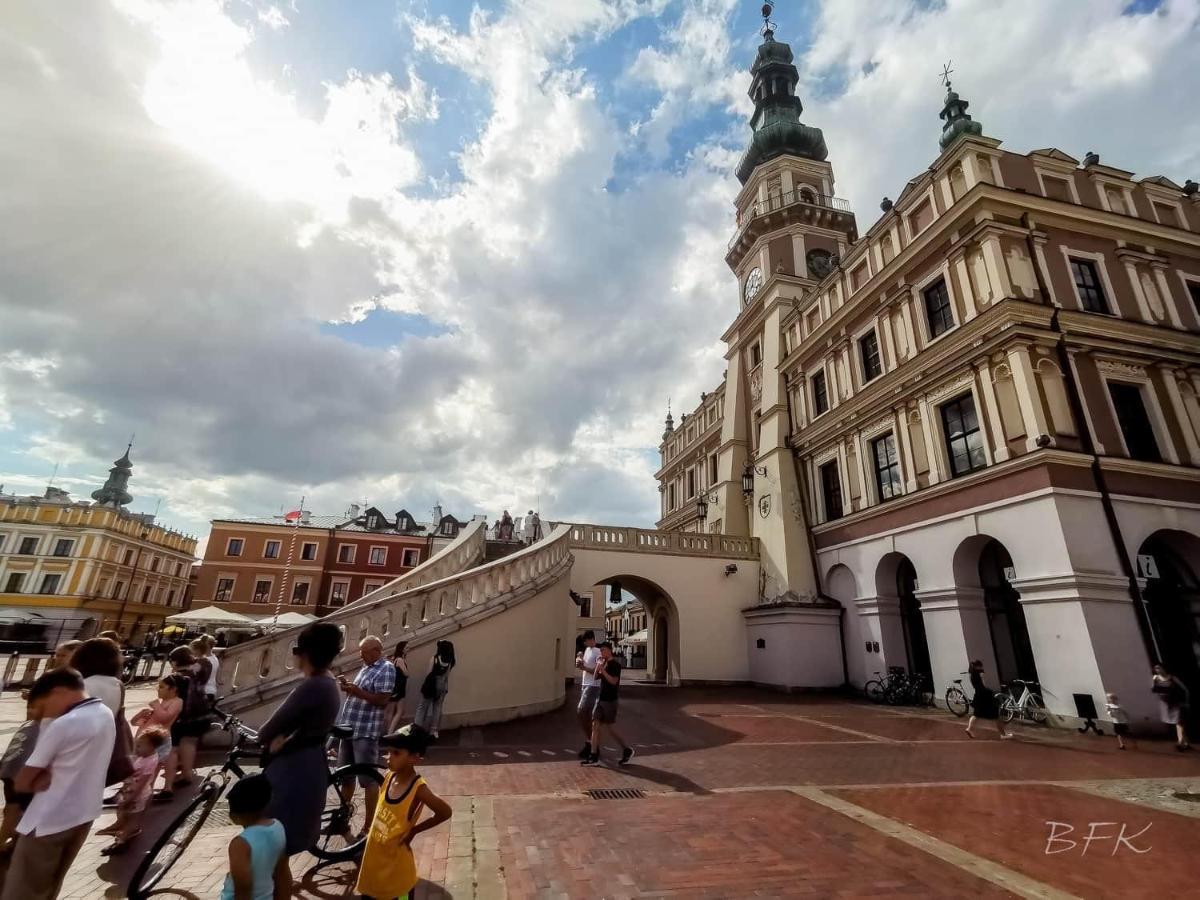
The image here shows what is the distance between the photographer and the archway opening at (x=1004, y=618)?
14.3m

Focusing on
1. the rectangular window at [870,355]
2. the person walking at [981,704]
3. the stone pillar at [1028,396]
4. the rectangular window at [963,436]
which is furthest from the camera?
the rectangular window at [870,355]

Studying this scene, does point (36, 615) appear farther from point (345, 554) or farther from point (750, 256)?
point (750, 256)

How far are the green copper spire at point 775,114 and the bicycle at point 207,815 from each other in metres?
33.4

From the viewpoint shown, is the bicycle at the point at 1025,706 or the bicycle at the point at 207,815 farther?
the bicycle at the point at 1025,706

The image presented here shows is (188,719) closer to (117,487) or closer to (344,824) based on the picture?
(344,824)

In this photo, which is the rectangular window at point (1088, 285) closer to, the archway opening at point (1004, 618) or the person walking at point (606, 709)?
the archway opening at point (1004, 618)

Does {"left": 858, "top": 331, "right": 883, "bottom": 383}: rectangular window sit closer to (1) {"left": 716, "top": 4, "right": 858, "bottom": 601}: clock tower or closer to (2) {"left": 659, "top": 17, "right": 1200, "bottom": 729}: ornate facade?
(2) {"left": 659, "top": 17, "right": 1200, "bottom": 729}: ornate facade

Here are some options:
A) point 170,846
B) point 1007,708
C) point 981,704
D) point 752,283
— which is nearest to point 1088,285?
point 1007,708

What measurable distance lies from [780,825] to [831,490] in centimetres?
1741

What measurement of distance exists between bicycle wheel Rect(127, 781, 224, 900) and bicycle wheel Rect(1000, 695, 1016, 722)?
14850mm

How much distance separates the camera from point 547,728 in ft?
35.1

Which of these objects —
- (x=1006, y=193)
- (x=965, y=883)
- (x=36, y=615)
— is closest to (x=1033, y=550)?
(x=1006, y=193)

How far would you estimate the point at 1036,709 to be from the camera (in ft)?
39.7

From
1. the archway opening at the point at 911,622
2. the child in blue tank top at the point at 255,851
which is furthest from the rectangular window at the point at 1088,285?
the child in blue tank top at the point at 255,851
